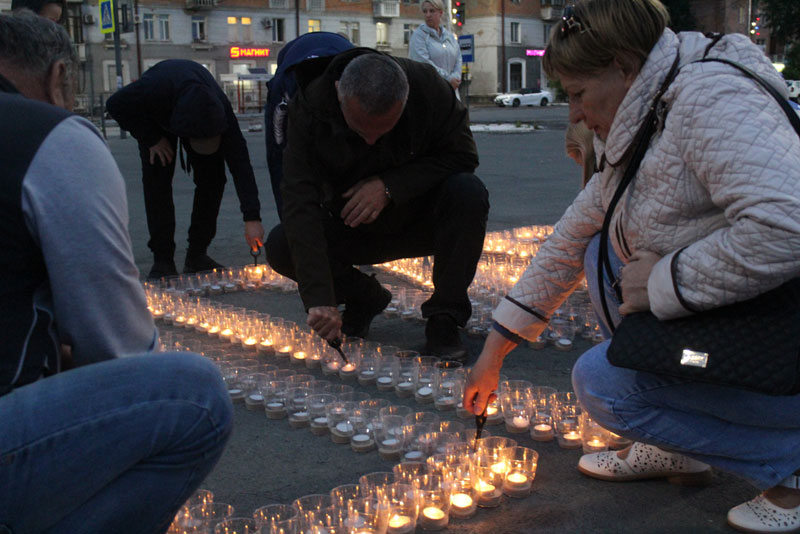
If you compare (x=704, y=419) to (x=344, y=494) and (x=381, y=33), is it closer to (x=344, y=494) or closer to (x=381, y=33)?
(x=344, y=494)

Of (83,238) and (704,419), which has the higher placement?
(83,238)

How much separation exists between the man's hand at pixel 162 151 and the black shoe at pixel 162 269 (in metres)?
0.69

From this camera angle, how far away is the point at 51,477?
176 cm

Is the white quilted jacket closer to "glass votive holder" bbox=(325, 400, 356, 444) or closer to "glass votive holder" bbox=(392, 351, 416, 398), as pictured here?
"glass votive holder" bbox=(325, 400, 356, 444)

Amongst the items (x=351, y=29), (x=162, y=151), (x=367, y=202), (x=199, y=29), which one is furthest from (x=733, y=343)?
(x=351, y=29)

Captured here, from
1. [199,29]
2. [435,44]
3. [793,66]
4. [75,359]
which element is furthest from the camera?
[199,29]

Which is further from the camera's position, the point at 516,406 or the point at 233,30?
the point at 233,30

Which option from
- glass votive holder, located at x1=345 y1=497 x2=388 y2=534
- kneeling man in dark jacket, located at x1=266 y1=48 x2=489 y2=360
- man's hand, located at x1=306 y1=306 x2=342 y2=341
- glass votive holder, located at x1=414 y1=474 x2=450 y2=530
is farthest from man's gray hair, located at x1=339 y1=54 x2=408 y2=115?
glass votive holder, located at x1=345 y1=497 x2=388 y2=534

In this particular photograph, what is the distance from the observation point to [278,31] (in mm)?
47500

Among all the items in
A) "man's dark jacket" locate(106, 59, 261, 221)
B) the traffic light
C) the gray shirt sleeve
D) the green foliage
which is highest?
the traffic light

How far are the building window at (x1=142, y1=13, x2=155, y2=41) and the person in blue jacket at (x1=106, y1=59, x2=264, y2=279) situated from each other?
130 feet

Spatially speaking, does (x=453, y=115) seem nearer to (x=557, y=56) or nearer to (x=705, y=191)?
(x=557, y=56)

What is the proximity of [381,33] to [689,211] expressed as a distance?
50.8 m

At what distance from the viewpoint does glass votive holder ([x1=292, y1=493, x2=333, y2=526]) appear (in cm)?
247
